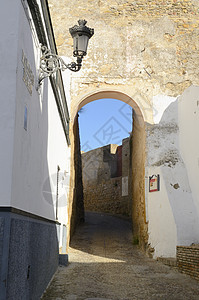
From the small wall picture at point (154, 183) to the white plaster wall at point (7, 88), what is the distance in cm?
813

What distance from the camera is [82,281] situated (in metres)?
6.61

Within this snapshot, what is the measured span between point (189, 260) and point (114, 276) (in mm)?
1637

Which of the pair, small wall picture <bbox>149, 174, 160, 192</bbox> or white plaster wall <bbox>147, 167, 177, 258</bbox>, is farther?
small wall picture <bbox>149, 174, 160, 192</bbox>

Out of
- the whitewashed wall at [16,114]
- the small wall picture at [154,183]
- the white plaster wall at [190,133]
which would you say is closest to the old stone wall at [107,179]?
the small wall picture at [154,183]

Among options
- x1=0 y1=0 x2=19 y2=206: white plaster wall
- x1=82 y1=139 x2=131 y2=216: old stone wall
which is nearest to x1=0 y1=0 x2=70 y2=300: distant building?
x1=0 y1=0 x2=19 y2=206: white plaster wall

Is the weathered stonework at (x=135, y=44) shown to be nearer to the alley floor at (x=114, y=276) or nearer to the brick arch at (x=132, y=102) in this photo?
the brick arch at (x=132, y=102)

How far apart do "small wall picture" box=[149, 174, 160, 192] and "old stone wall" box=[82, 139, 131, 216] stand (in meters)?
7.61

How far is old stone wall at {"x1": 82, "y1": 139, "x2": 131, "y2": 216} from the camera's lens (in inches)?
803

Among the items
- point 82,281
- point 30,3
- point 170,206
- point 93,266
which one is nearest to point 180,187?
point 170,206

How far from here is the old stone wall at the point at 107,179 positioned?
66.9 feet

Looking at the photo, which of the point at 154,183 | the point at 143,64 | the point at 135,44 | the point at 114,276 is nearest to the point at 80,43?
the point at 114,276

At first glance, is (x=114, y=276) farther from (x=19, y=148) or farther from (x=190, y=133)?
(x=190, y=133)

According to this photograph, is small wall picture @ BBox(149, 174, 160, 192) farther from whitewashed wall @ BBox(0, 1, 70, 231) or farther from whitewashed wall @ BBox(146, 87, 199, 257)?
whitewashed wall @ BBox(0, 1, 70, 231)

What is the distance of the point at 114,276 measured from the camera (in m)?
7.34
